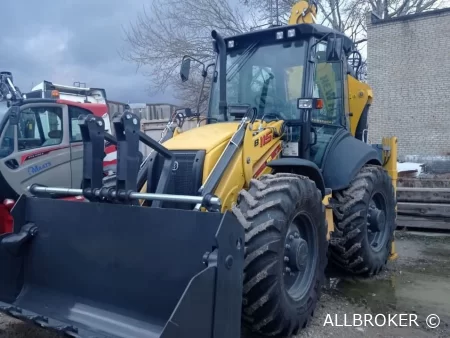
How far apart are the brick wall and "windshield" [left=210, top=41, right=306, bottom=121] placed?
14177 mm

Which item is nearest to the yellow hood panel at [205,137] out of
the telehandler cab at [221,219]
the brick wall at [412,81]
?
the telehandler cab at [221,219]

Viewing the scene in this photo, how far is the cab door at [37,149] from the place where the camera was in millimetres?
6656

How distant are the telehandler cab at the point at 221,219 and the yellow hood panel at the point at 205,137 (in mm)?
20

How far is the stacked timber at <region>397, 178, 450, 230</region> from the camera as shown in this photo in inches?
322

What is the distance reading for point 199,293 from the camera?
2682 millimetres

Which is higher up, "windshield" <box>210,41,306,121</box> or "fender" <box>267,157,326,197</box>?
"windshield" <box>210,41,306,121</box>

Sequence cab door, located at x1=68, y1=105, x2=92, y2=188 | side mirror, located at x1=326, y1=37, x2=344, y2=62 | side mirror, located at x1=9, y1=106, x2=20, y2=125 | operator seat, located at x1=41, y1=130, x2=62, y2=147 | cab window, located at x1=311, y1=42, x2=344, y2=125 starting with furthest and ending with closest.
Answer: cab door, located at x1=68, y1=105, x2=92, y2=188, operator seat, located at x1=41, y1=130, x2=62, y2=147, side mirror, located at x1=9, y1=106, x2=20, y2=125, cab window, located at x1=311, y1=42, x2=344, y2=125, side mirror, located at x1=326, y1=37, x2=344, y2=62

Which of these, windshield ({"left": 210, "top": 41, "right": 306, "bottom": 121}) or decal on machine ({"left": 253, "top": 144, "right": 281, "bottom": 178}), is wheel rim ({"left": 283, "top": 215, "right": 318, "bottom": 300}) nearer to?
decal on machine ({"left": 253, "top": 144, "right": 281, "bottom": 178})

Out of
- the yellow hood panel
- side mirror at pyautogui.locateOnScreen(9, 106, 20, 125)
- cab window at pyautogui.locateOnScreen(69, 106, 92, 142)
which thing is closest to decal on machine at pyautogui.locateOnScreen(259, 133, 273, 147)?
the yellow hood panel

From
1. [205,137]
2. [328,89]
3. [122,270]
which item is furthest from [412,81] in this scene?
[122,270]

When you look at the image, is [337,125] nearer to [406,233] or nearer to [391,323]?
[391,323]

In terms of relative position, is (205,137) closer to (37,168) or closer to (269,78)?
(269,78)

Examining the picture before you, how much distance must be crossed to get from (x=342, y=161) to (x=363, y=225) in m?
0.72

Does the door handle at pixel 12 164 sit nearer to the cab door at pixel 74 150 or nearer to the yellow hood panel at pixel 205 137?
the cab door at pixel 74 150
